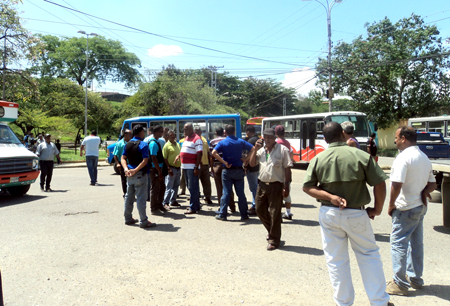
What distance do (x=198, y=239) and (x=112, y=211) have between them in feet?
9.85

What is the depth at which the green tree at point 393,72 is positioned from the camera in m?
30.3

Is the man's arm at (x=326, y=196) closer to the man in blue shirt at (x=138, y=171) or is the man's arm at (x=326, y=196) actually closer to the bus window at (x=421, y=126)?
the man in blue shirt at (x=138, y=171)

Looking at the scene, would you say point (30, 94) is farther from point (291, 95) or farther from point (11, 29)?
point (291, 95)

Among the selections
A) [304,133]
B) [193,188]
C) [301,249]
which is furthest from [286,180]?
[304,133]

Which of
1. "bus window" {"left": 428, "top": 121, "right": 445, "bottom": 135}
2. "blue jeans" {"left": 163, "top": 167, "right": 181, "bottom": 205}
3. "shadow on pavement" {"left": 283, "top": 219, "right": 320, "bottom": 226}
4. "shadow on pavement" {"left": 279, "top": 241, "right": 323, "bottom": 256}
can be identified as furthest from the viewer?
"bus window" {"left": 428, "top": 121, "right": 445, "bottom": 135}

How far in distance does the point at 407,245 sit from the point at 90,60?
2478 inches

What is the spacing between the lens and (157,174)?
796cm

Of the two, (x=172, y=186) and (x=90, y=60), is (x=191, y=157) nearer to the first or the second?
(x=172, y=186)

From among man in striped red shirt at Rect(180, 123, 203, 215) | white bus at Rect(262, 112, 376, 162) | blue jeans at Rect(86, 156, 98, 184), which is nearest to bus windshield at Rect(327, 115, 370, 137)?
white bus at Rect(262, 112, 376, 162)

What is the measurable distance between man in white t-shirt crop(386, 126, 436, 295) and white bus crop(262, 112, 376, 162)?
13038 millimetres

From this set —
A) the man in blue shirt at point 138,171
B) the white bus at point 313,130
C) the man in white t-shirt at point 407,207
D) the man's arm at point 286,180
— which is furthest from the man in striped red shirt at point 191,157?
the white bus at point 313,130

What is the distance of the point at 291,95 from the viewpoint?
66.4 metres

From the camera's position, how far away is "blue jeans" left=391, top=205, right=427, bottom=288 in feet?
12.9

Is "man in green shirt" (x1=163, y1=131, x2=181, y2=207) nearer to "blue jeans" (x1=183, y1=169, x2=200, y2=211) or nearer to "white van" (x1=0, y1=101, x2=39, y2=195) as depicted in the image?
"blue jeans" (x1=183, y1=169, x2=200, y2=211)
